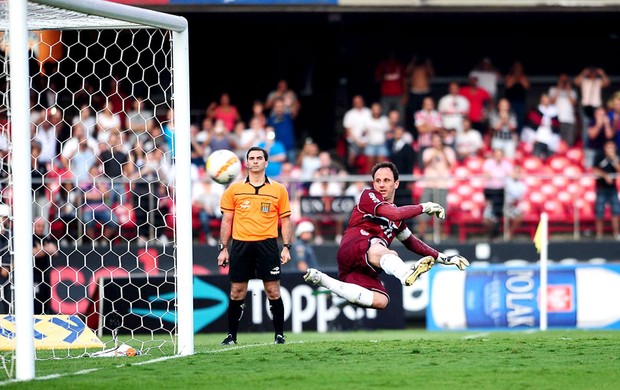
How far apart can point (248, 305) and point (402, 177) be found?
3942 mm

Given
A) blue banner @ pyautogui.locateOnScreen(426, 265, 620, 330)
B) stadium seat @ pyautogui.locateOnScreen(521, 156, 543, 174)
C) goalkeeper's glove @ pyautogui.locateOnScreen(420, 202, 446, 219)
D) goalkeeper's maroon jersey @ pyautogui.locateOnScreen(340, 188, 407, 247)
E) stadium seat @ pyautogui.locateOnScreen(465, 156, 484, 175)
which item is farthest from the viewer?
stadium seat @ pyautogui.locateOnScreen(521, 156, 543, 174)

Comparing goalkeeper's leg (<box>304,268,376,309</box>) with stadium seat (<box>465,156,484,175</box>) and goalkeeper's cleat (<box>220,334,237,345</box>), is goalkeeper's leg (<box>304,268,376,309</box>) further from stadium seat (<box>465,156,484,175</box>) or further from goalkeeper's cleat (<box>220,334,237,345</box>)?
stadium seat (<box>465,156,484,175</box>)

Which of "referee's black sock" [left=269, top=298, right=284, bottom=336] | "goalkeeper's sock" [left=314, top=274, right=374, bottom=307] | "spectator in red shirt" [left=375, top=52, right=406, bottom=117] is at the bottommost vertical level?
"referee's black sock" [left=269, top=298, right=284, bottom=336]

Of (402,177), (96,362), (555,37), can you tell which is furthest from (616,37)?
(96,362)

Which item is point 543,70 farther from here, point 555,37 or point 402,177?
point 402,177

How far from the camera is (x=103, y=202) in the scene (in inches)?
711

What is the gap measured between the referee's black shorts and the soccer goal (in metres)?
0.80

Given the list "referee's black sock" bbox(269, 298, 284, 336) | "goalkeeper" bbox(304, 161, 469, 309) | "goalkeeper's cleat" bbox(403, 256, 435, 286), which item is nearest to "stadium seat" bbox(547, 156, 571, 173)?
"referee's black sock" bbox(269, 298, 284, 336)

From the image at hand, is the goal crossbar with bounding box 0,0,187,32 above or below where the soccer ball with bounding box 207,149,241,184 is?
above

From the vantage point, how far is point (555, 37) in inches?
982

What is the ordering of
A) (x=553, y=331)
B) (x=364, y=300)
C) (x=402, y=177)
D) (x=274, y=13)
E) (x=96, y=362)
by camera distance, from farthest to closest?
(x=274, y=13) < (x=402, y=177) < (x=553, y=331) < (x=364, y=300) < (x=96, y=362)

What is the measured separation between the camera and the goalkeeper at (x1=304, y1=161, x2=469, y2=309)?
33.9ft

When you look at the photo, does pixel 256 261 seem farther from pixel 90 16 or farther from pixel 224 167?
pixel 90 16

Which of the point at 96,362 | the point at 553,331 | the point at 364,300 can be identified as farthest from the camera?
the point at 553,331
